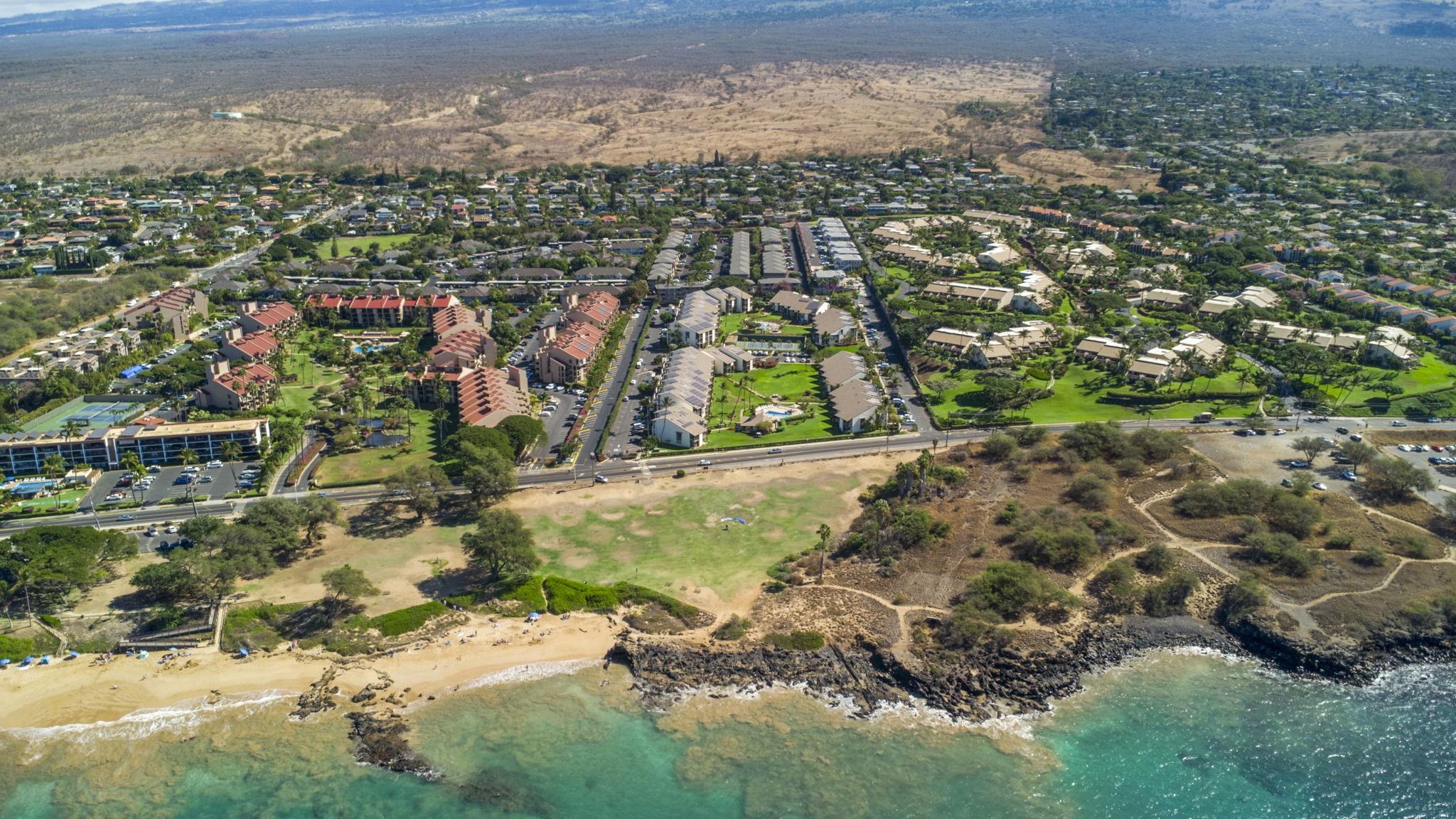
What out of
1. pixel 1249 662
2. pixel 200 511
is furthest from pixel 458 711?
pixel 1249 662

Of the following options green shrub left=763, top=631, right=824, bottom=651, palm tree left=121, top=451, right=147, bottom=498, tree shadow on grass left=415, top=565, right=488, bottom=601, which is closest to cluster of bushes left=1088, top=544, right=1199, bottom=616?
green shrub left=763, top=631, right=824, bottom=651

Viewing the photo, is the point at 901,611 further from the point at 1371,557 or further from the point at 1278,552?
the point at 1371,557

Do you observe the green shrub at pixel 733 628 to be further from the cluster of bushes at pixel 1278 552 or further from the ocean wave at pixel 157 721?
the cluster of bushes at pixel 1278 552

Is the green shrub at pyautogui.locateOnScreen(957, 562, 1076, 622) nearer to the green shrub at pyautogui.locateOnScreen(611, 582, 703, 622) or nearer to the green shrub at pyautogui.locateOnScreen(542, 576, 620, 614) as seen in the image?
the green shrub at pyautogui.locateOnScreen(611, 582, 703, 622)

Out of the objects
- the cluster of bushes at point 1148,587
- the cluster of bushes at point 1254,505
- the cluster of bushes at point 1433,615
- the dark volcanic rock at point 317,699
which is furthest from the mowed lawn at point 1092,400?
the dark volcanic rock at point 317,699

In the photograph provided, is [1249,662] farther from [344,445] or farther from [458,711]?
[344,445]

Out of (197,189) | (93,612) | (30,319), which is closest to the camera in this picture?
(93,612)
